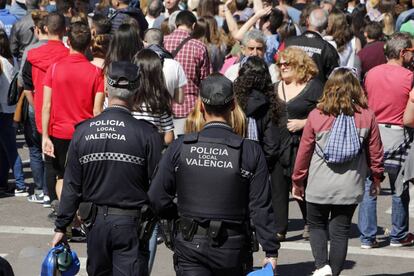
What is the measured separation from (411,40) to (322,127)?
2.01 m

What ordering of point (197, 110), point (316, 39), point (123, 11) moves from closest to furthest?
point (197, 110), point (316, 39), point (123, 11)

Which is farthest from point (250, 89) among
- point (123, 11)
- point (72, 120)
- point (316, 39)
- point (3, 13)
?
point (3, 13)

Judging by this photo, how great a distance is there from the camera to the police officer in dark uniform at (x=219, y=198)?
5957mm

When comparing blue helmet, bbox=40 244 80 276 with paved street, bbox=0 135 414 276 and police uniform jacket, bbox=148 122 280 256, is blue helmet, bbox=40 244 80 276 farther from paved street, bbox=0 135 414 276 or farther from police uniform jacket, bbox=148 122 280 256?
paved street, bbox=0 135 414 276

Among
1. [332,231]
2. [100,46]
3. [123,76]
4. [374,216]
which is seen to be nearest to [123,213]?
[123,76]

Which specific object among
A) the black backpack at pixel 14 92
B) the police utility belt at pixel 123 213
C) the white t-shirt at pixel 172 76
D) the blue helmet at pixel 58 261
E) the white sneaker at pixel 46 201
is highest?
the white t-shirt at pixel 172 76

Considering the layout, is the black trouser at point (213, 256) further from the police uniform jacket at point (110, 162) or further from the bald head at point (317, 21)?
the bald head at point (317, 21)

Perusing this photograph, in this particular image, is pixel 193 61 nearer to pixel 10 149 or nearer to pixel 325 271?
pixel 10 149

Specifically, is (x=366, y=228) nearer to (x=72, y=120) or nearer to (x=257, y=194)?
(x=72, y=120)

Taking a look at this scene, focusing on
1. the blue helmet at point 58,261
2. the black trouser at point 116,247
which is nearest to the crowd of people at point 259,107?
the black trouser at point 116,247

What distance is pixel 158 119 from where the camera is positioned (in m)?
8.38

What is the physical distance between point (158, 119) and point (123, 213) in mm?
2079

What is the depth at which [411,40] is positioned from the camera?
31.7 ft

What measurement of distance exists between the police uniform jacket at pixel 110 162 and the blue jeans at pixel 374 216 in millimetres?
3577
